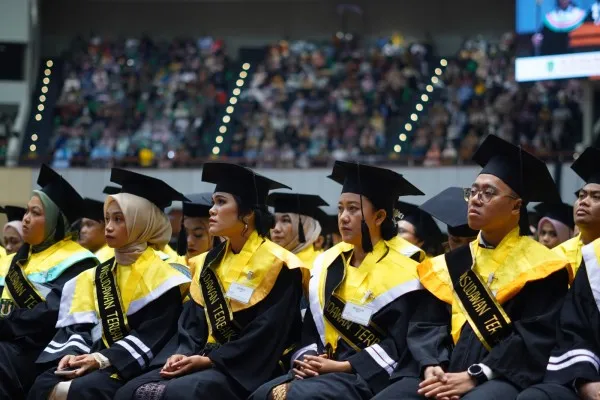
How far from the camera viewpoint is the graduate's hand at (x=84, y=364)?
6926mm

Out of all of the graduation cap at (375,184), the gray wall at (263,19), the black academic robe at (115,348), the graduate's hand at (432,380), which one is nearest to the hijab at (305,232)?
the black academic robe at (115,348)

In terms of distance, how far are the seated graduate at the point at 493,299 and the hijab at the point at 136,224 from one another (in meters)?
2.06

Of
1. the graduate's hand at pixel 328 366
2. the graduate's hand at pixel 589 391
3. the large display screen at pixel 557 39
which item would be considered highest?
the large display screen at pixel 557 39

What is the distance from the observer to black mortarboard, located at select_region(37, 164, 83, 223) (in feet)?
27.0

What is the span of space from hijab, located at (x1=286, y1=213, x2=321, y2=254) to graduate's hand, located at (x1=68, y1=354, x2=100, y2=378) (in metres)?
2.52

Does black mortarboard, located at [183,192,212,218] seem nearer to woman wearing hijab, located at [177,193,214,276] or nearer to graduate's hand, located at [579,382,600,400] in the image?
woman wearing hijab, located at [177,193,214,276]

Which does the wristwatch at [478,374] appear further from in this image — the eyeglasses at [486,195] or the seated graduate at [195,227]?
the seated graduate at [195,227]

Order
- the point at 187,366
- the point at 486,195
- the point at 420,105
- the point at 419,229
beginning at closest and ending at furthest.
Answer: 1. the point at 486,195
2. the point at 187,366
3. the point at 419,229
4. the point at 420,105

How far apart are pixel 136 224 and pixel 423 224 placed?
3005 mm

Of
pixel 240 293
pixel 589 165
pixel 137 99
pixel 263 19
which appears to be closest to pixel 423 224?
pixel 240 293

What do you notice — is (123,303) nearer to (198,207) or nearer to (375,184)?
(198,207)

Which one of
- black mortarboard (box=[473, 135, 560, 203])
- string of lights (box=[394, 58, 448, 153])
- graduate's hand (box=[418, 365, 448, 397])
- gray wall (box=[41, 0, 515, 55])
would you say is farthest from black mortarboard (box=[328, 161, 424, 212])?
gray wall (box=[41, 0, 515, 55])

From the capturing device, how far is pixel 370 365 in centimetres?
631

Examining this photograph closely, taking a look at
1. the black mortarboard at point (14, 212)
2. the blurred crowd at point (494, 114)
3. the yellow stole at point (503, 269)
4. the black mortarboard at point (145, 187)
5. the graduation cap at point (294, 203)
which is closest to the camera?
the yellow stole at point (503, 269)
